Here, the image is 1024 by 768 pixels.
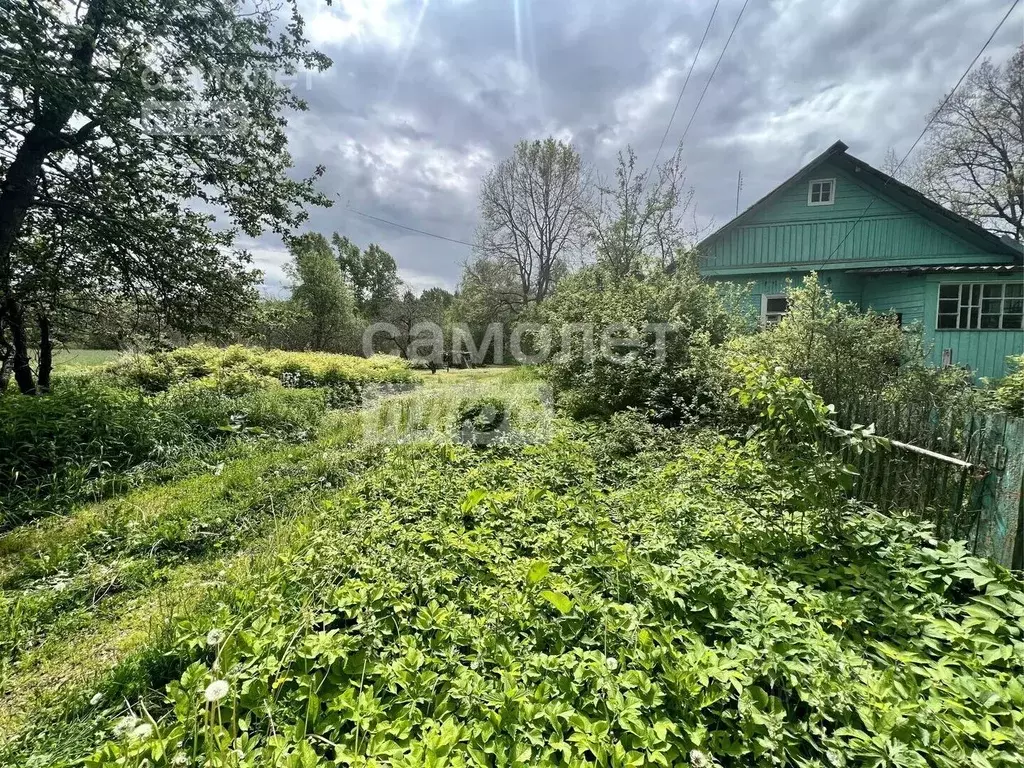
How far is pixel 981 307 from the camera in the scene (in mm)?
9070

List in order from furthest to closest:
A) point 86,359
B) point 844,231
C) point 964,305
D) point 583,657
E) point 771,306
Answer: point 86,359 < point 771,306 < point 844,231 < point 964,305 < point 583,657

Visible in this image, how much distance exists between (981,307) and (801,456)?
10.7m

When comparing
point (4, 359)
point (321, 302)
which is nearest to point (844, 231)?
point (4, 359)

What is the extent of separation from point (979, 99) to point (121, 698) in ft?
72.3

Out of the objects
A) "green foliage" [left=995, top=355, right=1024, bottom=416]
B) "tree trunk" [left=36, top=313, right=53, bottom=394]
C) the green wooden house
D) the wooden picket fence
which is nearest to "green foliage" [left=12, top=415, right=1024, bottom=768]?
the wooden picket fence

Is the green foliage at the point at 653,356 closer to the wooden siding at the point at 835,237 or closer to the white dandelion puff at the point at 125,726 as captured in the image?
the wooden siding at the point at 835,237

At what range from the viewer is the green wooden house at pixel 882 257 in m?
9.02

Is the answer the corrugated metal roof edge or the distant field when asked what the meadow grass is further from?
the corrugated metal roof edge

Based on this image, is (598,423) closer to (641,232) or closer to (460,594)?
(460,594)

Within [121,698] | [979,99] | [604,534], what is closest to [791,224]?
[979,99]

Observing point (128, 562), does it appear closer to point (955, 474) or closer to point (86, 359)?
point (955, 474)

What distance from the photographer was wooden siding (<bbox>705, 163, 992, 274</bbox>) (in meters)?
10.0

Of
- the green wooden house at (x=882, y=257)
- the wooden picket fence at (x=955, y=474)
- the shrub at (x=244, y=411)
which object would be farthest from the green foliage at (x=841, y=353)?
the shrub at (x=244, y=411)

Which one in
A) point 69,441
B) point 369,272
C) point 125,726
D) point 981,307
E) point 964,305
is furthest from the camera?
point 369,272
